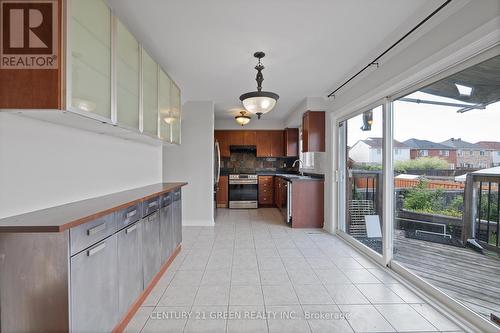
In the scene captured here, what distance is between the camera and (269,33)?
225 centimetres

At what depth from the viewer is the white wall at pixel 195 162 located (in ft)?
15.2

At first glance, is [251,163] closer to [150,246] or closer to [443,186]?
[150,246]

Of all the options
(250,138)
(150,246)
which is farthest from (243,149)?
(150,246)

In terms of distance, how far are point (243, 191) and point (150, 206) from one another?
14.4 ft

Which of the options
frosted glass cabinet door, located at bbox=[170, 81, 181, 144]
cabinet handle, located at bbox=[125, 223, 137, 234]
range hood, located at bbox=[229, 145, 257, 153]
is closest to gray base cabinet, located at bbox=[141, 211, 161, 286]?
cabinet handle, located at bbox=[125, 223, 137, 234]

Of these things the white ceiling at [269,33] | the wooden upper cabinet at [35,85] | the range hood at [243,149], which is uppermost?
the white ceiling at [269,33]

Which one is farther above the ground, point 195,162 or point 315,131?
point 315,131

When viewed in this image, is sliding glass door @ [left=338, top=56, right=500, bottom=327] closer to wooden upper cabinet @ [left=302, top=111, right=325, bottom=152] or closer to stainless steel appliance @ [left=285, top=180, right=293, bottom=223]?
wooden upper cabinet @ [left=302, top=111, right=325, bottom=152]

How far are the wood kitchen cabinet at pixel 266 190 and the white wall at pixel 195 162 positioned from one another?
7.40ft

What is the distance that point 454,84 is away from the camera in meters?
2.00

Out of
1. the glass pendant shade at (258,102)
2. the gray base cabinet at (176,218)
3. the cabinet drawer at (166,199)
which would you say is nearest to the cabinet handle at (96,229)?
the cabinet drawer at (166,199)

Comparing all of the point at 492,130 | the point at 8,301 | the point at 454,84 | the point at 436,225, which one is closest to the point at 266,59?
the point at 454,84

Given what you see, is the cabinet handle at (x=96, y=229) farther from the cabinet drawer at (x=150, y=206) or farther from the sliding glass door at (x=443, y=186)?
the sliding glass door at (x=443, y=186)

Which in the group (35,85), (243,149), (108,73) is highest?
(108,73)
